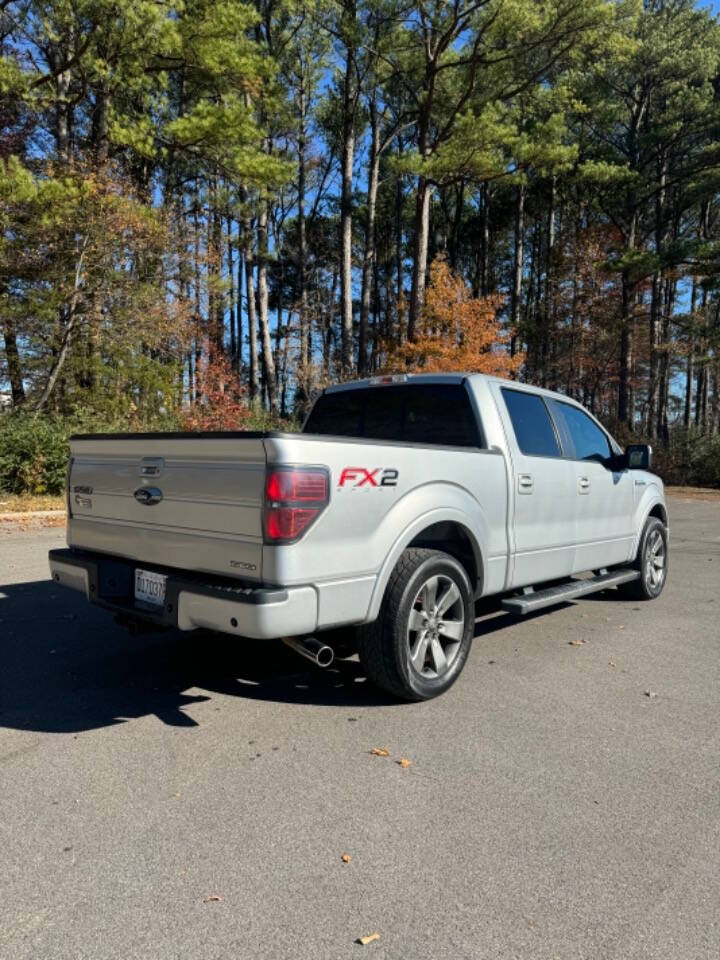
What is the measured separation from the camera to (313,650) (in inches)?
137

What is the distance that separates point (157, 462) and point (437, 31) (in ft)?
81.3

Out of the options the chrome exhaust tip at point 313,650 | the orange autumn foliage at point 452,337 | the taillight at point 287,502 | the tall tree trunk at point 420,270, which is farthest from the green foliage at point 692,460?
the taillight at point 287,502

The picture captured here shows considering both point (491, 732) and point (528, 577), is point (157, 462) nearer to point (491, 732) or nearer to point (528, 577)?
point (491, 732)

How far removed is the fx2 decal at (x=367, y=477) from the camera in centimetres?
340

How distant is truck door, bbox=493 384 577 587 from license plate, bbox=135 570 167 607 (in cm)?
236

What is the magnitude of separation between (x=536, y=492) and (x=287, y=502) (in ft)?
7.90

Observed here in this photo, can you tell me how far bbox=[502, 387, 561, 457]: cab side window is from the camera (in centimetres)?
501

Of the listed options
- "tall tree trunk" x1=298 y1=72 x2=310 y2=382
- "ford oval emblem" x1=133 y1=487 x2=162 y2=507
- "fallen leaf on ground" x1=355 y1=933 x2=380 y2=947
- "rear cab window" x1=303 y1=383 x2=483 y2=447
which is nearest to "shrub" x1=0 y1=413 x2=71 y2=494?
"rear cab window" x1=303 y1=383 x2=483 y2=447

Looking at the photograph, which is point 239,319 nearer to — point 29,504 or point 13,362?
point 13,362

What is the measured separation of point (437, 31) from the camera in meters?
23.1

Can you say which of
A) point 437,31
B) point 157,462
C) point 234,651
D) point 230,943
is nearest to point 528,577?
point 234,651

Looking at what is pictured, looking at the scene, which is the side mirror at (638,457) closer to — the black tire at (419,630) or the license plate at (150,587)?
the black tire at (419,630)

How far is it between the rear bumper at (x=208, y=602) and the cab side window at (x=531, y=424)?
2391mm

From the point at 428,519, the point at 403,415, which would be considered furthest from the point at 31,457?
Answer: the point at 428,519
